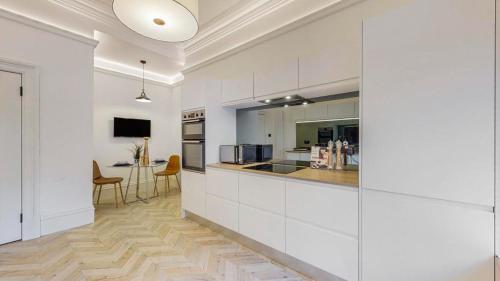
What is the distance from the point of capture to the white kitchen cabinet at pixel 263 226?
191 centimetres

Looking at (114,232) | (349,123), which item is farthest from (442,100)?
(114,232)

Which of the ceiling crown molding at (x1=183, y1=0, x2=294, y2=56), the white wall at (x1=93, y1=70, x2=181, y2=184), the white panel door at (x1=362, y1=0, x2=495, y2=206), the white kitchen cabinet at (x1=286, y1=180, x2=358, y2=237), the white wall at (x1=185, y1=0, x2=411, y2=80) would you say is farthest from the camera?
the white wall at (x1=93, y1=70, x2=181, y2=184)

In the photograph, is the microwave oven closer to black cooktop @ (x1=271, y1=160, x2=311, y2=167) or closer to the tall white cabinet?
black cooktop @ (x1=271, y1=160, x2=311, y2=167)

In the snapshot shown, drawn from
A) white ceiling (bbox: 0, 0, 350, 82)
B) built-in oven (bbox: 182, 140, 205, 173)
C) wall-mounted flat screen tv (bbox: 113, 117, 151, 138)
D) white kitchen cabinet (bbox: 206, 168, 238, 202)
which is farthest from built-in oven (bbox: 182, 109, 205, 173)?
wall-mounted flat screen tv (bbox: 113, 117, 151, 138)

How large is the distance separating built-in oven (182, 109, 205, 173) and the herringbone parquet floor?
835 millimetres

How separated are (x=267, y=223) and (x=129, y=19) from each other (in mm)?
1918

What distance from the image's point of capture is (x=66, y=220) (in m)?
2.68

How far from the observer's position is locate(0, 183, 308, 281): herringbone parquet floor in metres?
1.80

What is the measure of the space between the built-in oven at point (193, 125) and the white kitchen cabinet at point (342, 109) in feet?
5.14

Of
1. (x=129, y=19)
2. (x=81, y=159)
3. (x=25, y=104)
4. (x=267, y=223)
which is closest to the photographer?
(x=129, y=19)

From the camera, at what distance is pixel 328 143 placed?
223 centimetres

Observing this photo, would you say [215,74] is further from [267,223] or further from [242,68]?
[267,223]

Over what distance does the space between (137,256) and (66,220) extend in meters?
1.35

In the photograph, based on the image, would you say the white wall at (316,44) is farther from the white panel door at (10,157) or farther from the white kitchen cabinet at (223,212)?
the white panel door at (10,157)
